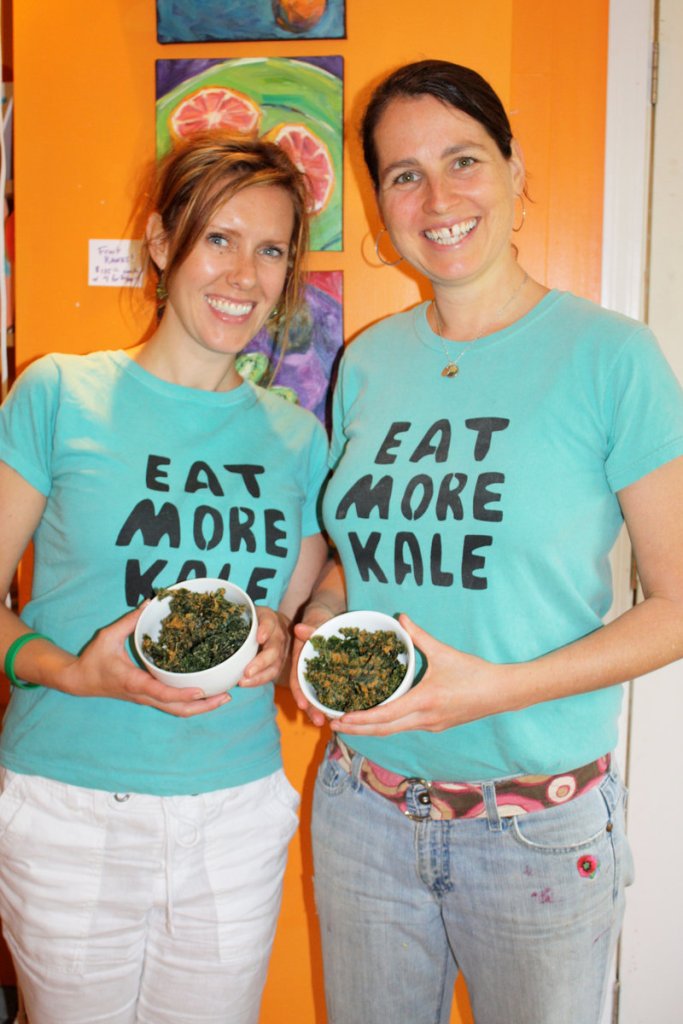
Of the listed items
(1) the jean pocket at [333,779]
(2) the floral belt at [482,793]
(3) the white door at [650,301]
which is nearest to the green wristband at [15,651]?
(1) the jean pocket at [333,779]

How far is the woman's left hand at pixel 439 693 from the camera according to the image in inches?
40.5

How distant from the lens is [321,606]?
4.55 ft

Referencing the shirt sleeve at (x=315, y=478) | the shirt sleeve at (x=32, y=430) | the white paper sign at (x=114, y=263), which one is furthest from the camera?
the white paper sign at (x=114, y=263)

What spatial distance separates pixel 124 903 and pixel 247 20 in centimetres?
164

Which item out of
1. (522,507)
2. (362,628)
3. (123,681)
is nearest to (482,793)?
(362,628)

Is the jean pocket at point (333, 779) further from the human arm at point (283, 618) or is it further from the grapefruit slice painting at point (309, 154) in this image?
the grapefruit slice painting at point (309, 154)

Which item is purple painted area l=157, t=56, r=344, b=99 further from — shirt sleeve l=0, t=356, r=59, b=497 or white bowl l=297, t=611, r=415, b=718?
white bowl l=297, t=611, r=415, b=718

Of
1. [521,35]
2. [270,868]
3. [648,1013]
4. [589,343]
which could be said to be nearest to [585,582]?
[589,343]

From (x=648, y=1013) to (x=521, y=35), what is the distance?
2.08m

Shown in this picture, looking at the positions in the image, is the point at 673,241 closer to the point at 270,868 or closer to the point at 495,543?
the point at 495,543

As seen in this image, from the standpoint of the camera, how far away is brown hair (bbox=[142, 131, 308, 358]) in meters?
1.31

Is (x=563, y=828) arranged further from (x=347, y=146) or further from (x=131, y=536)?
(x=347, y=146)

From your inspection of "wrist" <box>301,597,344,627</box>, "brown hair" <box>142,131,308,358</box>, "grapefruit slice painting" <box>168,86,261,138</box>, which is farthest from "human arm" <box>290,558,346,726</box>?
"grapefruit slice painting" <box>168,86,261,138</box>

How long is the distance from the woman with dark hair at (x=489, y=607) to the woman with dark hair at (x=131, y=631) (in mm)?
134
